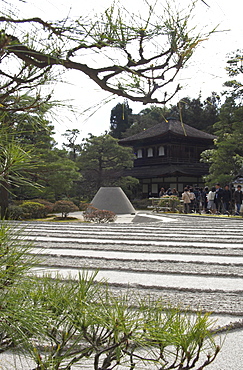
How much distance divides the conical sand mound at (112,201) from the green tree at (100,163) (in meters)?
7.58

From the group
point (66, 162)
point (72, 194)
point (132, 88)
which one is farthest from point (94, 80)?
point (72, 194)

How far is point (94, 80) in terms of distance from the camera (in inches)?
59.1

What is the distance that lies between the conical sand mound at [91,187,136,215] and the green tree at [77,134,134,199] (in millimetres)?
7577

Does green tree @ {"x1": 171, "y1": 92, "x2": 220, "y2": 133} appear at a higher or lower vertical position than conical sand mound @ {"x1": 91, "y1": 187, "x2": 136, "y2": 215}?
higher

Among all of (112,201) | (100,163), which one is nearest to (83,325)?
(112,201)

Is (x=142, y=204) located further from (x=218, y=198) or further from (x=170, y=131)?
(x=218, y=198)

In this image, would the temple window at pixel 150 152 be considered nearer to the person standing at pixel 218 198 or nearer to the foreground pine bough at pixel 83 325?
the person standing at pixel 218 198

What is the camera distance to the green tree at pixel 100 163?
23.2 m

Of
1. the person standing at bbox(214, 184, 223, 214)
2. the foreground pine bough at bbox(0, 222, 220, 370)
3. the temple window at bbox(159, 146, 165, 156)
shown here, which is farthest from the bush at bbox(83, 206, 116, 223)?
the temple window at bbox(159, 146, 165, 156)

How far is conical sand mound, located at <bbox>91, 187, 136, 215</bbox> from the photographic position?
49.5ft

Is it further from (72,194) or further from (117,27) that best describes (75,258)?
(72,194)

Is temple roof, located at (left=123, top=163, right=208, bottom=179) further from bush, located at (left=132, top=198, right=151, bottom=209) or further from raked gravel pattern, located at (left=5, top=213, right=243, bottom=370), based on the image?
raked gravel pattern, located at (left=5, top=213, right=243, bottom=370)

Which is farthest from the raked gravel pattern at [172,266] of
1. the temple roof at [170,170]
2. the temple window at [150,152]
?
the temple window at [150,152]

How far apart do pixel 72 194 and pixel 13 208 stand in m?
9.93
